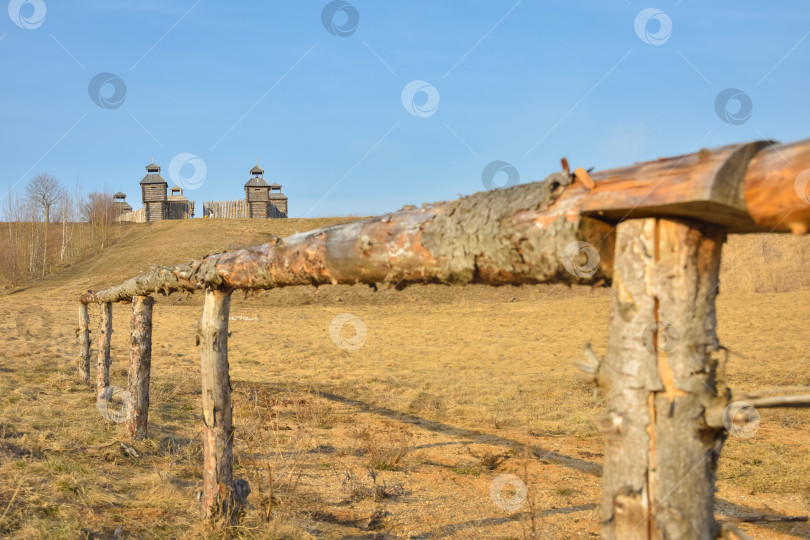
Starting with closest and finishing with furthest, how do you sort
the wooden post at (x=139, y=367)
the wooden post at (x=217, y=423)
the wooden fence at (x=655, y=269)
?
1. the wooden fence at (x=655, y=269)
2. the wooden post at (x=217, y=423)
3. the wooden post at (x=139, y=367)

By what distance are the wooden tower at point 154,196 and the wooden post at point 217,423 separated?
2304 inches

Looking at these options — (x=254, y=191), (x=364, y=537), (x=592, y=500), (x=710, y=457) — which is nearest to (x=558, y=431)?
(x=592, y=500)

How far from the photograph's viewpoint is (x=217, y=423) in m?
4.59

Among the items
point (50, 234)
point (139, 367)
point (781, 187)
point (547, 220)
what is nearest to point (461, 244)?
point (547, 220)

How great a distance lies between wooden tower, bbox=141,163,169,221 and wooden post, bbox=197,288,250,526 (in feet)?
192

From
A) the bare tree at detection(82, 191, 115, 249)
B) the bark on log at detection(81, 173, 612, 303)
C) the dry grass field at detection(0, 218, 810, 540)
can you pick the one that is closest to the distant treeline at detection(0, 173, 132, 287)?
the bare tree at detection(82, 191, 115, 249)

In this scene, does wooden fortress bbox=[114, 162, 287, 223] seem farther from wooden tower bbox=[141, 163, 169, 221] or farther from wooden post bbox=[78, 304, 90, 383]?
wooden post bbox=[78, 304, 90, 383]

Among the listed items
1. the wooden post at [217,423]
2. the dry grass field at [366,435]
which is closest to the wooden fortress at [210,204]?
the dry grass field at [366,435]

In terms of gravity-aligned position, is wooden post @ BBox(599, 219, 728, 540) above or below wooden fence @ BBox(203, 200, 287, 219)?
below

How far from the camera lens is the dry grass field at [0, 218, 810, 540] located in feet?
16.0

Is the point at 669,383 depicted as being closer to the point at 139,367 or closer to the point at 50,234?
the point at 139,367

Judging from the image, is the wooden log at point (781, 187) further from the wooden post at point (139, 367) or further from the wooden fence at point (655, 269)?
the wooden post at point (139, 367)

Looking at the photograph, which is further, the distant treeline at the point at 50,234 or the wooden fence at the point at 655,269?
the distant treeline at the point at 50,234

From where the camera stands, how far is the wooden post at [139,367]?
702 cm
